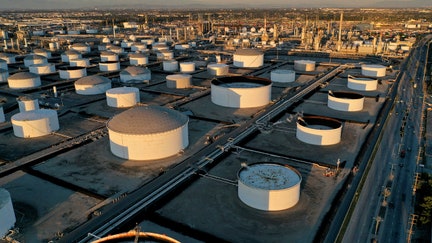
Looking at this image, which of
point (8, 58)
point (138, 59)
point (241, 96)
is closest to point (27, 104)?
point (241, 96)

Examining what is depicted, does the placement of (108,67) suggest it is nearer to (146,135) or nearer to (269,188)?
(146,135)

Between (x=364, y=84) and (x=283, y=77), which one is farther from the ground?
(x=283, y=77)

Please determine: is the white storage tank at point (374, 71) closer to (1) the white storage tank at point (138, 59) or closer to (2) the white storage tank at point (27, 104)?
(1) the white storage tank at point (138, 59)

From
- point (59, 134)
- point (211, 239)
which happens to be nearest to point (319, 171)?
point (211, 239)

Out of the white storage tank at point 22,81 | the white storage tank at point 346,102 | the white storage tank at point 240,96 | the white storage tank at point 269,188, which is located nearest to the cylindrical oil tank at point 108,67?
the white storage tank at point 22,81

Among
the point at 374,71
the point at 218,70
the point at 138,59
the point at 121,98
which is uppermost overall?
the point at 138,59

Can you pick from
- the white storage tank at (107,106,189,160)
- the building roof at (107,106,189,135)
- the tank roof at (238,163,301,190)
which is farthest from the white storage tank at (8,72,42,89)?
the tank roof at (238,163,301,190)
